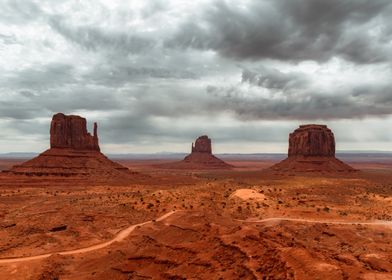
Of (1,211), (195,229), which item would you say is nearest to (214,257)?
(195,229)

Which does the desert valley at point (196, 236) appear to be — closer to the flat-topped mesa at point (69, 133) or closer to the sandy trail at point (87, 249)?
the sandy trail at point (87, 249)

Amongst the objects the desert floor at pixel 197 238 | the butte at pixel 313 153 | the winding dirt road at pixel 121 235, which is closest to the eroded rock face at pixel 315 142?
the butte at pixel 313 153

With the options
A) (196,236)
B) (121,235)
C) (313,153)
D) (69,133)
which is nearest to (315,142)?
(313,153)

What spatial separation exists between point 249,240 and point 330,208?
30372 millimetres

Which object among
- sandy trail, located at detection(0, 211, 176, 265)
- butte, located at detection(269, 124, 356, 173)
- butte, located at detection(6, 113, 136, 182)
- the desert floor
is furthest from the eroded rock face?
sandy trail, located at detection(0, 211, 176, 265)

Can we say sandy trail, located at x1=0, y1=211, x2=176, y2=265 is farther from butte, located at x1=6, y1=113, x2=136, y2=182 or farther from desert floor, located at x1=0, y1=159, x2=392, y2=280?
butte, located at x1=6, y1=113, x2=136, y2=182

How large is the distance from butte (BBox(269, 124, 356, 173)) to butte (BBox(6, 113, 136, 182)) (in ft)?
231

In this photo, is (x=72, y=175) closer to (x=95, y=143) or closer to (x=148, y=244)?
(x=95, y=143)

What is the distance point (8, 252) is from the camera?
1318 inches

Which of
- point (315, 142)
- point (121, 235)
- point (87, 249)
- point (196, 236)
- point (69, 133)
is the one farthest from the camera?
point (315, 142)

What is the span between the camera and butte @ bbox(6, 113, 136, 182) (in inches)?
4072

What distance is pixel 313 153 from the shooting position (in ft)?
474

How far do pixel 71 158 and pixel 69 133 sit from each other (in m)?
10.0

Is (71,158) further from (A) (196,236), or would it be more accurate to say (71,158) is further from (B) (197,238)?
(B) (197,238)
